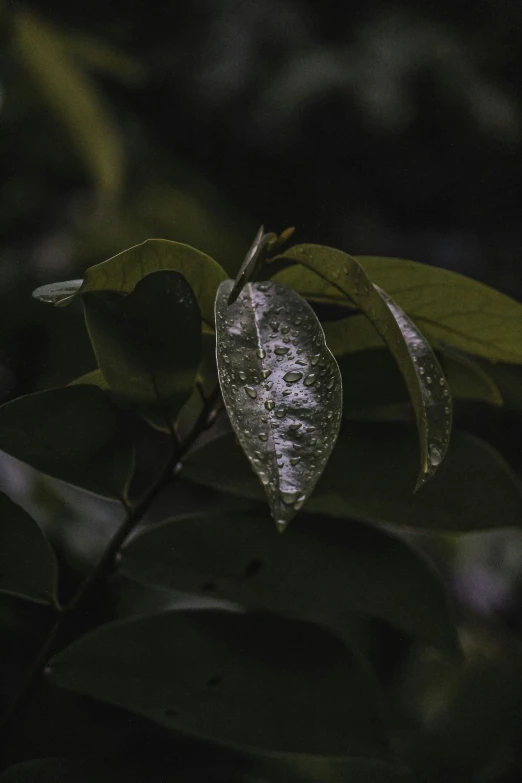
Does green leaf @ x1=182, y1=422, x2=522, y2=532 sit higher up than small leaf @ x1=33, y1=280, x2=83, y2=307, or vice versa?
small leaf @ x1=33, y1=280, x2=83, y2=307

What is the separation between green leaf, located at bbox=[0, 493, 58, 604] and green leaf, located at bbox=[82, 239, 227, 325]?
0.12 metres

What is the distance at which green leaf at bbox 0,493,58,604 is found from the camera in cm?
36

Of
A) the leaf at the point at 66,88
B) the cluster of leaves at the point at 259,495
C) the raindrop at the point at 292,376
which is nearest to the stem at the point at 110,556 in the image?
the cluster of leaves at the point at 259,495

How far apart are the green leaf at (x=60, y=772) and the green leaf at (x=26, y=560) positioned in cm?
8

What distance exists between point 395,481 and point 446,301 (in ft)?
0.32

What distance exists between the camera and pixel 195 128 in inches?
42.2

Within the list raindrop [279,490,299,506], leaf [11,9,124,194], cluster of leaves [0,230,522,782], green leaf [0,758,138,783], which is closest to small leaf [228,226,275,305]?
cluster of leaves [0,230,522,782]

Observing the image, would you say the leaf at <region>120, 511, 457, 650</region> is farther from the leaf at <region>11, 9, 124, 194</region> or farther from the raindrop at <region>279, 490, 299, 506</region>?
A: the leaf at <region>11, 9, 124, 194</region>

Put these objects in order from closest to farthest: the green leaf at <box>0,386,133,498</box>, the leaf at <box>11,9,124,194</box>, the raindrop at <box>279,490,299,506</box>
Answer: the raindrop at <box>279,490,299,506</box>, the green leaf at <box>0,386,133,498</box>, the leaf at <box>11,9,124,194</box>

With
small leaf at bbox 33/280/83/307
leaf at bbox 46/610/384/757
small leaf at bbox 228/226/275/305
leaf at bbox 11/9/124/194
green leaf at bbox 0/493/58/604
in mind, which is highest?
leaf at bbox 11/9/124/194

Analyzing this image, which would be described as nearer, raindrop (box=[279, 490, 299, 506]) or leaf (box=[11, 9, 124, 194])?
raindrop (box=[279, 490, 299, 506])

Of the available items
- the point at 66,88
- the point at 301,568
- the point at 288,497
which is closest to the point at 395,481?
the point at 301,568

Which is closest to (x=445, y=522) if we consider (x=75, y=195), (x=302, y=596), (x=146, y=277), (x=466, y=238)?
(x=302, y=596)

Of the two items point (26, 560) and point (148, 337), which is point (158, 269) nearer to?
point (148, 337)
